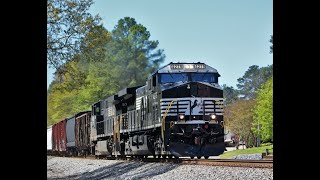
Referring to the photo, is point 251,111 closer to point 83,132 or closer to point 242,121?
point 242,121

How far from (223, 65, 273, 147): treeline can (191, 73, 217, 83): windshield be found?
1868mm

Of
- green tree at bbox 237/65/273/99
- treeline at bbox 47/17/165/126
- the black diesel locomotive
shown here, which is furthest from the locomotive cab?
green tree at bbox 237/65/273/99

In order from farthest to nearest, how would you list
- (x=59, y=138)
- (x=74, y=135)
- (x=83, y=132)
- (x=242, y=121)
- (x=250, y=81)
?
(x=250, y=81) < (x=242, y=121) < (x=59, y=138) < (x=74, y=135) < (x=83, y=132)

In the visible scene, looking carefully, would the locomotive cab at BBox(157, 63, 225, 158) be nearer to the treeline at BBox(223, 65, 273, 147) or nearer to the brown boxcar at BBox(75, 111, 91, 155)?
the treeline at BBox(223, 65, 273, 147)

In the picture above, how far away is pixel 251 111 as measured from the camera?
3364 inches

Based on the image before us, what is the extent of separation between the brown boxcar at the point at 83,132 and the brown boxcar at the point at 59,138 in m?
5.38

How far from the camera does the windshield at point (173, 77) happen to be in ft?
71.5

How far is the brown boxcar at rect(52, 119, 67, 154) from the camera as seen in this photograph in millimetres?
48719

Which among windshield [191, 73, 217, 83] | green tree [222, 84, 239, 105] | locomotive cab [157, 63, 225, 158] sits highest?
green tree [222, 84, 239, 105]

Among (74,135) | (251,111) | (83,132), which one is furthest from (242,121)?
(83,132)

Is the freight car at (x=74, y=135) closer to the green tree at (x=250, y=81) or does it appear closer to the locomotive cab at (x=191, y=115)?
the locomotive cab at (x=191, y=115)

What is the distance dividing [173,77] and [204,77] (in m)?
1.18

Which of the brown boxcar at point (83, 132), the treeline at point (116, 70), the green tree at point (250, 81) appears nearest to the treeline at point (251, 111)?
the green tree at point (250, 81)
